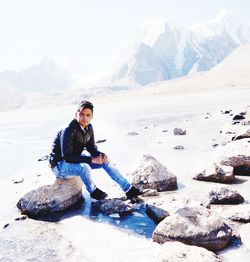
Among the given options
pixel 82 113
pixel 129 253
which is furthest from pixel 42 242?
pixel 82 113

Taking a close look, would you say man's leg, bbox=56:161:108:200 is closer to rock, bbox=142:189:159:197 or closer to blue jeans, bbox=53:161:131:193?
blue jeans, bbox=53:161:131:193

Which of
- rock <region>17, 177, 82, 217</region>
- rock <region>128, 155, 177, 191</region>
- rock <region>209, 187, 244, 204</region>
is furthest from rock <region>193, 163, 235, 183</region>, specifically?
rock <region>17, 177, 82, 217</region>

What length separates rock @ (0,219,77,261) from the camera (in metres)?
4.95

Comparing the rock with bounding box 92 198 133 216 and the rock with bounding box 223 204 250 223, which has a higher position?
the rock with bounding box 223 204 250 223

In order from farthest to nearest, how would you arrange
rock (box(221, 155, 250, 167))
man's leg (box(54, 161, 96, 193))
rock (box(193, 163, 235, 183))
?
rock (box(221, 155, 250, 167)) < rock (box(193, 163, 235, 183)) < man's leg (box(54, 161, 96, 193))

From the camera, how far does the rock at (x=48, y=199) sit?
6.68 m

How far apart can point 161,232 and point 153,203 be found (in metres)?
1.25

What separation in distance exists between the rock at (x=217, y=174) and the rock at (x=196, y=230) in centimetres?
268

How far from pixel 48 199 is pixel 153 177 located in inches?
85.0

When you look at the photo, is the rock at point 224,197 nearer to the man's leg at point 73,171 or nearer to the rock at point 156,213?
the rock at point 156,213

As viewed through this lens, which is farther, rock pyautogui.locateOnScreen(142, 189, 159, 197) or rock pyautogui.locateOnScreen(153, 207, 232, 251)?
rock pyautogui.locateOnScreen(142, 189, 159, 197)

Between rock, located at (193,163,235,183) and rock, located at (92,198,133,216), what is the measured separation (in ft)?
7.44

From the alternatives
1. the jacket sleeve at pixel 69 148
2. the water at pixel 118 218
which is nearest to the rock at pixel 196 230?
the water at pixel 118 218

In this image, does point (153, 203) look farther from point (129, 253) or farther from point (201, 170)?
point (201, 170)
